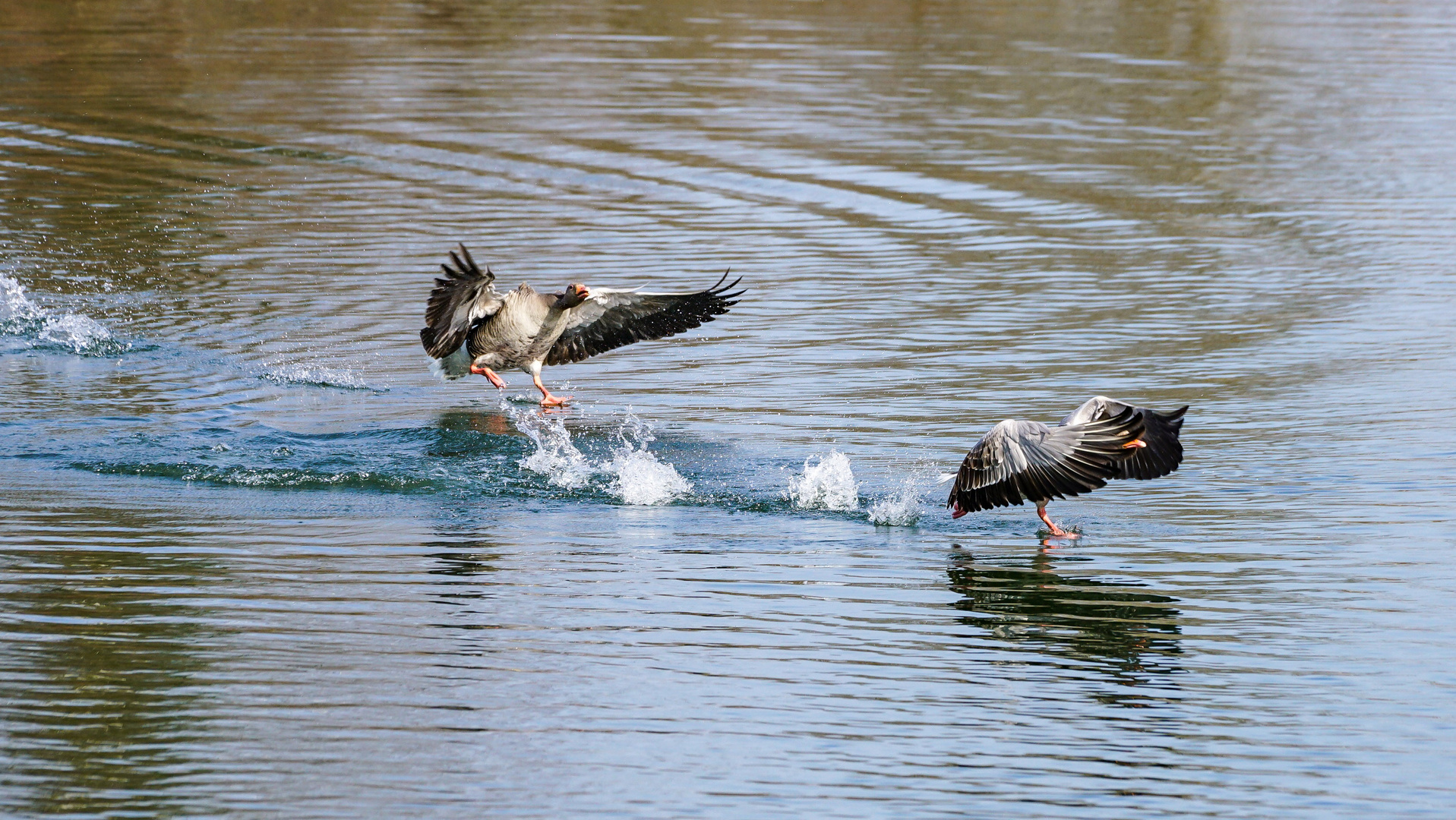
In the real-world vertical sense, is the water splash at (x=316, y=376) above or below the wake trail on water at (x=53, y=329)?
below

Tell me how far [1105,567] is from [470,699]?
12.0ft

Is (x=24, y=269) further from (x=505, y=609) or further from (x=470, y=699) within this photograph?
(x=470, y=699)

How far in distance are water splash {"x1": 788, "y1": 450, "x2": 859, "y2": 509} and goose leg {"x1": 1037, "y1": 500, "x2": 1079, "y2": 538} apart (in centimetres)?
108

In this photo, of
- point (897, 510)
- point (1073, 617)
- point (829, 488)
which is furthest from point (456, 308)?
point (1073, 617)

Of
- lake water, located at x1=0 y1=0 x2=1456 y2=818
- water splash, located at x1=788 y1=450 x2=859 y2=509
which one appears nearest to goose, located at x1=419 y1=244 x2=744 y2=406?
lake water, located at x1=0 y1=0 x2=1456 y2=818

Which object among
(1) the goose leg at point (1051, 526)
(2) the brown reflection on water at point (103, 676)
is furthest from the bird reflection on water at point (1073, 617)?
(2) the brown reflection on water at point (103, 676)

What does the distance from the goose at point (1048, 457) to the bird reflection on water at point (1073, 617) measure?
Result: 362 millimetres

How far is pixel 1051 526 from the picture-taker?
30.3 feet

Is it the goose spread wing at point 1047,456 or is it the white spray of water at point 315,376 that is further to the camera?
the white spray of water at point 315,376

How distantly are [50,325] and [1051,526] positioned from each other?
836 cm

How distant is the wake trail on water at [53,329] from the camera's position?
1295cm

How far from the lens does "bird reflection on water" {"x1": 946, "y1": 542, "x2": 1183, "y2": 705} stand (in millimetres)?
7449

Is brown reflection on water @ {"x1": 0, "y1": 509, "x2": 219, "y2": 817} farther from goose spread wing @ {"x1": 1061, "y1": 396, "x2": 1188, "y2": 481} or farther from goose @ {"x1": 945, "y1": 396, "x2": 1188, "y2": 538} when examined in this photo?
goose spread wing @ {"x1": 1061, "y1": 396, "x2": 1188, "y2": 481}

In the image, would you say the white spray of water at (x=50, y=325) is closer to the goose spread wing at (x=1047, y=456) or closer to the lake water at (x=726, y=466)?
the lake water at (x=726, y=466)
